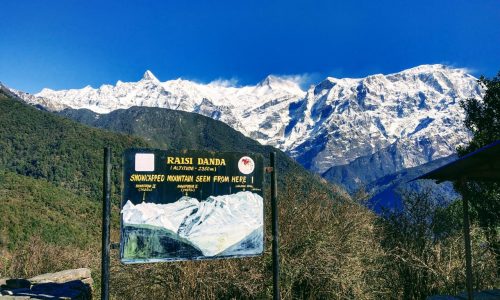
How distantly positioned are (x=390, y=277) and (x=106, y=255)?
7.83m

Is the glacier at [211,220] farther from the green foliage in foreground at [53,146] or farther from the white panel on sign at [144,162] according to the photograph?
the green foliage in foreground at [53,146]

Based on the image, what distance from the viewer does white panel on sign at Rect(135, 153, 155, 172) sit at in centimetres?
604

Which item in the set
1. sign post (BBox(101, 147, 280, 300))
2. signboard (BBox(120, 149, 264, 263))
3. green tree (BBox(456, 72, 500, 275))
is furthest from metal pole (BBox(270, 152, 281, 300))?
green tree (BBox(456, 72, 500, 275))

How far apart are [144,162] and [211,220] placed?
1.26 m

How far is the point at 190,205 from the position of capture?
20.7ft

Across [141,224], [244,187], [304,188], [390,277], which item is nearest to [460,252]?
[390,277]

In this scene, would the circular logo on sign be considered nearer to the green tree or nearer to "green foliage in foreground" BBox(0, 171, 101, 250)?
the green tree

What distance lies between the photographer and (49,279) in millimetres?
10188

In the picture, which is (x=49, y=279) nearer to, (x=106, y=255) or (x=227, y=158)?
(x=106, y=255)

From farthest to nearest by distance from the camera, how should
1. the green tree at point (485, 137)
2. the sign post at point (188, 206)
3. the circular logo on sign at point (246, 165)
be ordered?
1. the green tree at point (485, 137)
2. the circular logo on sign at point (246, 165)
3. the sign post at point (188, 206)

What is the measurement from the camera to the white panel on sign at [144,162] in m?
6.04

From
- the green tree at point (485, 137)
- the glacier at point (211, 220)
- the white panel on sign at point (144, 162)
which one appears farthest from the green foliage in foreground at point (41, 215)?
the white panel on sign at point (144, 162)

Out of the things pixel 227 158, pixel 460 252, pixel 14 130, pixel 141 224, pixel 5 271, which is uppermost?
pixel 14 130

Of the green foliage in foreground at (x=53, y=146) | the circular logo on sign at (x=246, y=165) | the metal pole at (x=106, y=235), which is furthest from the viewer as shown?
the green foliage in foreground at (x=53, y=146)
